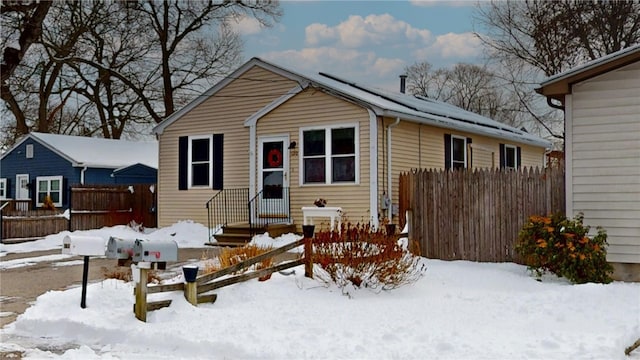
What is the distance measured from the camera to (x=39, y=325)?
266 inches

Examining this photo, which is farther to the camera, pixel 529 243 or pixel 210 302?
pixel 529 243

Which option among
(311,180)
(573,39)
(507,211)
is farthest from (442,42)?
(507,211)

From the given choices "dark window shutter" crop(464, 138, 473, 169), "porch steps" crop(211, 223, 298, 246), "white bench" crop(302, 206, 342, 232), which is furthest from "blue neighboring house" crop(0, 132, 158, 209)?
"dark window shutter" crop(464, 138, 473, 169)

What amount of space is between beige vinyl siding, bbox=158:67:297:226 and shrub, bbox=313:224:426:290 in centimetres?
845

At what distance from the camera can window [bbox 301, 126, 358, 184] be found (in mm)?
14766

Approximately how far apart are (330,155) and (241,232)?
293cm

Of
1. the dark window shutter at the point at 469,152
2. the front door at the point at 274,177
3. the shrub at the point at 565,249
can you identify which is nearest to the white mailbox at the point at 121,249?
the shrub at the point at 565,249

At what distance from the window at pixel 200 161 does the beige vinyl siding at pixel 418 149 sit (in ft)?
16.3

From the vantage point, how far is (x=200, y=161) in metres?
17.6

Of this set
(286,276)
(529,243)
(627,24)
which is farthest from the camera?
(627,24)

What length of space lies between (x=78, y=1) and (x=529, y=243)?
24827 mm

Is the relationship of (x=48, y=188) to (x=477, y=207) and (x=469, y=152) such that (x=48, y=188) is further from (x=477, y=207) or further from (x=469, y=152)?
(x=477, y=207)

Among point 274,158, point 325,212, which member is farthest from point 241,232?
point 325,212

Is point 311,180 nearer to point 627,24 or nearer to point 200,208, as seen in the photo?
point 200,208
